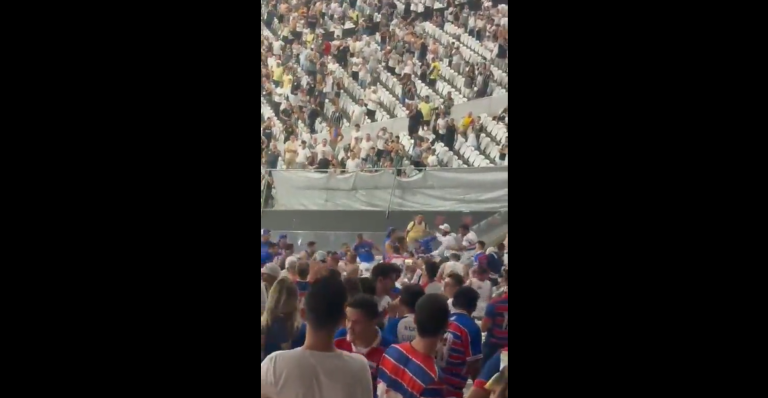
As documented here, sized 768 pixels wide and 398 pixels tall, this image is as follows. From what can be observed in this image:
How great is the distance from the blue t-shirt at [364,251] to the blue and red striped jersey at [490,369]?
0.78m

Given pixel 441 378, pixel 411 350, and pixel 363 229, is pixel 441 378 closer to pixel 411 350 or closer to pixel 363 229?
pixel 411 350

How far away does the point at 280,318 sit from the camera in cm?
441

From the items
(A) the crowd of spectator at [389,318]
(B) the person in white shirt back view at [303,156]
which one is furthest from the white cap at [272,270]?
(B) the person in white shirt back view at [303,156]

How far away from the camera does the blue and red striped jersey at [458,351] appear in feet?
13.1

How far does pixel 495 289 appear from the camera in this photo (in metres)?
3.96

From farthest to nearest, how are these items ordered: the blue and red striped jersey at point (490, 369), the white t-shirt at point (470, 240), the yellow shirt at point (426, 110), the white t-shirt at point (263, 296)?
1. the white t-shirt at point (263, 296)
2. the yellow shirt at point (426, 110)
3. the white t-shirt at point (470, 240)
4. the blue and red striped jersey at point (490, 369)

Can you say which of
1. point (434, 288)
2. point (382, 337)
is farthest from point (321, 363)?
point (434, 288)

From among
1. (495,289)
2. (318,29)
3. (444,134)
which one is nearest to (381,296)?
(495,289)

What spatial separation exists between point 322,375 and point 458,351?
2.22ft

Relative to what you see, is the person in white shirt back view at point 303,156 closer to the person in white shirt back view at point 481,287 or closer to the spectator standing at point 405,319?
the spectator standing at point 405,319

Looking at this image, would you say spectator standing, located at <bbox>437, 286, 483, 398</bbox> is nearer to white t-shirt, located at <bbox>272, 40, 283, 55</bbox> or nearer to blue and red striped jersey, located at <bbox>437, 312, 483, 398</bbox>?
blue and red striped jersey, located at <bbox>437, 312, 483, 398</bbox>

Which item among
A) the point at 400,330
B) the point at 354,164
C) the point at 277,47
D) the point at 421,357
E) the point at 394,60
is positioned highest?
the point at 277,47

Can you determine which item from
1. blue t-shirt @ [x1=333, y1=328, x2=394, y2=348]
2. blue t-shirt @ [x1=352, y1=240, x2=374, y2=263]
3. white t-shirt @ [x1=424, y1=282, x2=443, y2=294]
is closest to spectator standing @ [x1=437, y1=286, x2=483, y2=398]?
white t-shirt @ [x1=424, y1=282, x2=443, y2=294]

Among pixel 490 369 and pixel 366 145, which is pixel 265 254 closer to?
pixel 366 145
